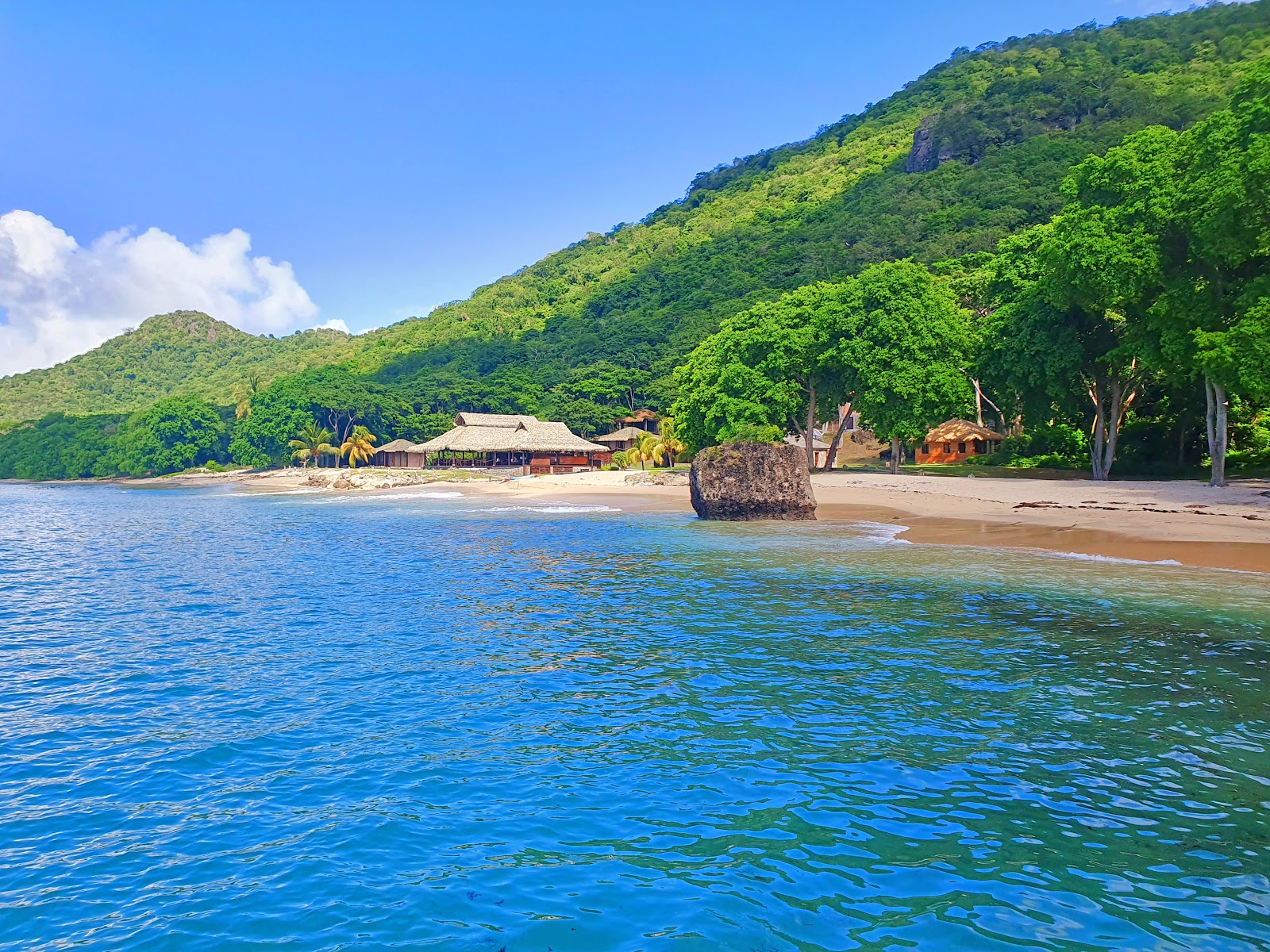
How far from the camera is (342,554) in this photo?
76.3 ft

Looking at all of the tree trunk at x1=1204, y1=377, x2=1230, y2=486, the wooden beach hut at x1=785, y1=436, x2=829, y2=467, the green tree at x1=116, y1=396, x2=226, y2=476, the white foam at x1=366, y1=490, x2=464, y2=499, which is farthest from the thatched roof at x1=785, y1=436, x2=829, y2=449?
the green tree at x1=116, y1=396, x2=226, y2=476

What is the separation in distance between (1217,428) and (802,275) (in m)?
74.7

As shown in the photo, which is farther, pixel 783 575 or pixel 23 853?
pixel 783 575

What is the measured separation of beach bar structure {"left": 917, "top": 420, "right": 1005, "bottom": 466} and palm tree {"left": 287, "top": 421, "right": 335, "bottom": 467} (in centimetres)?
6949

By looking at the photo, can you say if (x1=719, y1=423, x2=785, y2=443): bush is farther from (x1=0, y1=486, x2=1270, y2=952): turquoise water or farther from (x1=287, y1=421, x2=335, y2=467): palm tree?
(x1=287, y1=421, x2=335, y2=467): palm tree

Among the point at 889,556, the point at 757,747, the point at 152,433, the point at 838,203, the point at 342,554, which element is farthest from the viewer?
the point at 838,203

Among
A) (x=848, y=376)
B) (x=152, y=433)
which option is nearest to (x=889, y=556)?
→ (x=848, y=376)

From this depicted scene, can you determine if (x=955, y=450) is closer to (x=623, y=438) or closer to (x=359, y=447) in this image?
(x=623, y=438)

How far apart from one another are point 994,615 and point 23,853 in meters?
13.0

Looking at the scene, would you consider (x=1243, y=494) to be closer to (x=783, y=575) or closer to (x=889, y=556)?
(x=889, y=556)

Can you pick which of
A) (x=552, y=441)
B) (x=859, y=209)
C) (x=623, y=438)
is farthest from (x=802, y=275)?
(x=552, y=441)

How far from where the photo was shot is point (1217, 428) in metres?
26.9

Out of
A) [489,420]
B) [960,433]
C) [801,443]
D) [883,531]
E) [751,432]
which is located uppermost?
[489,420]

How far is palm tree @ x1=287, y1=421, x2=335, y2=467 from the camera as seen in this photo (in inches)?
3656
